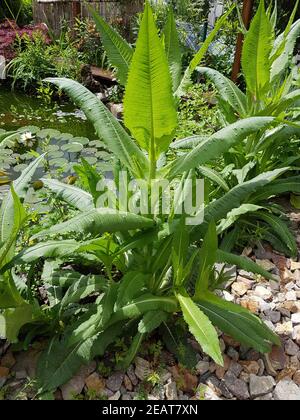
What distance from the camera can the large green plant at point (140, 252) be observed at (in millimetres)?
1419

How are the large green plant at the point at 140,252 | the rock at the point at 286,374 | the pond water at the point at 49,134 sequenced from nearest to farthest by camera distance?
the large green plant at the point at 140,252
the rock at the point at 286,374
the pond water at the point at 49,134

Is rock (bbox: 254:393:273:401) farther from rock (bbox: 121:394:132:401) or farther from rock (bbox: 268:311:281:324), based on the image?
rock (bbox: 121:394:132:401)

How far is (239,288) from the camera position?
2.17 meters

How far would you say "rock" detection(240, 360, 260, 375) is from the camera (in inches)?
70.0

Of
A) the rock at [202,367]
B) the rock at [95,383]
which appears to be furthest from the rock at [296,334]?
the rock at [95,383]

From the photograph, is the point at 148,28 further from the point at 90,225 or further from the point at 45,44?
the point at 45,44

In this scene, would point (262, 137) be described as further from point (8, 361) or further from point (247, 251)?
point (8, 361)

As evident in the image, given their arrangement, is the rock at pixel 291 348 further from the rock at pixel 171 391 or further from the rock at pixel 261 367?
the rock at pixel 171 391

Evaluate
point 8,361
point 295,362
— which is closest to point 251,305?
point 295,362

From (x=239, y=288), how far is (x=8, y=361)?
1189 millimetres

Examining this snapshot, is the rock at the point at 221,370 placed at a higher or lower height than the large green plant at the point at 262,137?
lower

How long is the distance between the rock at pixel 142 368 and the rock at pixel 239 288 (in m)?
0.66

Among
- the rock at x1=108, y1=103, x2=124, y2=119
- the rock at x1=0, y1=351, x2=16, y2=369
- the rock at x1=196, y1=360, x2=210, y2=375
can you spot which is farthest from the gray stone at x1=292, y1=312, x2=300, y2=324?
the rock at x1=108, y1=103, x2=124, y2=119

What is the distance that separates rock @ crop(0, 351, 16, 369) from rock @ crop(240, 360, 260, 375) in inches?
39.4
